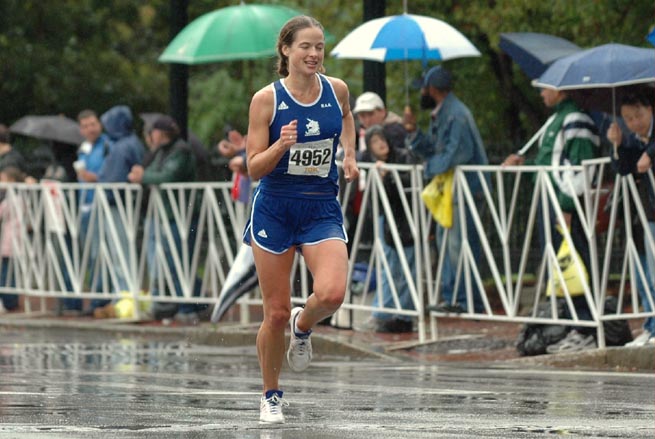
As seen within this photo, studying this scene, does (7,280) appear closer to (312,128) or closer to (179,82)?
(179,82)

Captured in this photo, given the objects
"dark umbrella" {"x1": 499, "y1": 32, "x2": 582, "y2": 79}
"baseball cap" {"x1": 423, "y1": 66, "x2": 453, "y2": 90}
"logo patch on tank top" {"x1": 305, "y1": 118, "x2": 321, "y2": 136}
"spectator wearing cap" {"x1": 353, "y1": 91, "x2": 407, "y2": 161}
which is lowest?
"spectator wearing cap" {"x1": 353, "y1": 91, "x2": 407, "y2": 161}

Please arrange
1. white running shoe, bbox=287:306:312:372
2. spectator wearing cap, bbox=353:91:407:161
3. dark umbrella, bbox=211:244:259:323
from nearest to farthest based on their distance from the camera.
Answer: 1. white running shoe, bbox=287:306:312:372
2. dark umbrella, bbox=211:244:259:323
3. spectator wearing cap, bbox=353:91:407:161

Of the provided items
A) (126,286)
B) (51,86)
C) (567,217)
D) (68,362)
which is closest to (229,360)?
(68,362)

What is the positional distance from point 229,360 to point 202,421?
17.1 ft

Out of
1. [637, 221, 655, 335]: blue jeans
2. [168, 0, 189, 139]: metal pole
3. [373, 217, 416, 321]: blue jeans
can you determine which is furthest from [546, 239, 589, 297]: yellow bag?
[168, 0, 189, 139]: metal pole

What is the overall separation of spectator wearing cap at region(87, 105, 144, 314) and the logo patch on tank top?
967 cm

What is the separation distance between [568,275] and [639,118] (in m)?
1.29

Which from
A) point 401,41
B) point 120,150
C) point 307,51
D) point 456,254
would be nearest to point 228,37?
point 120,150

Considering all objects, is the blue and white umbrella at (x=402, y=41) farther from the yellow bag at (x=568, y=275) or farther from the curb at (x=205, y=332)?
the yellow bag at (x=568, y=275)

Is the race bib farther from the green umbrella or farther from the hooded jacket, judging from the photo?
the hooded jacket

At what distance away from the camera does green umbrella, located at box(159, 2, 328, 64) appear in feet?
56.5

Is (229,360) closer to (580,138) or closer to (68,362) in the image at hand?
(68,362)

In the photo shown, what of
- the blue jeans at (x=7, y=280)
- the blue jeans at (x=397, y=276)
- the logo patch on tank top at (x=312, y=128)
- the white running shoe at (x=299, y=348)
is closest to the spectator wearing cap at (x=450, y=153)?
the blue jeans at (x=397, y=276)

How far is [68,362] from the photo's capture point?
44.0 ft
